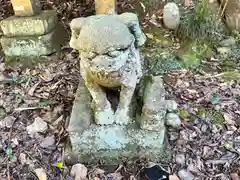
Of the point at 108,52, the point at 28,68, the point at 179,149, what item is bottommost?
the point at 179,149

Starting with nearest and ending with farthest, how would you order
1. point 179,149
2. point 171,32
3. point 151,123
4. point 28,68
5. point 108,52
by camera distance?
point 108,52 < point 151,123 < point 179,149 < point 28,68 < point 171,32

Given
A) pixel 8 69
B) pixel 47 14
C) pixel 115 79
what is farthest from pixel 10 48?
pixel 115 79

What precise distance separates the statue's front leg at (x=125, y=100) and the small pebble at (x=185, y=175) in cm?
39

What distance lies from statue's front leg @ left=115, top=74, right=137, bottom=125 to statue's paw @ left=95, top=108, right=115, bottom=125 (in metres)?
0.03

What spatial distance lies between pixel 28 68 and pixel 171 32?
1.15 m

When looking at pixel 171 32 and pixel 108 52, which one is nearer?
pixel 108 52

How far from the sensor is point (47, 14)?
2.76m

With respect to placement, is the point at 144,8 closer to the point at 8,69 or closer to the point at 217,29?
the point at 217,29

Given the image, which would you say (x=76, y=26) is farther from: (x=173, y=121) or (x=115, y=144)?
(x=173, y=121)

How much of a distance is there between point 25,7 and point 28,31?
0.56 feet

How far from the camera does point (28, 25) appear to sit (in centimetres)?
267

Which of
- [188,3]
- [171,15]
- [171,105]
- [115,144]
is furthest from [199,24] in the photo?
[115,144]

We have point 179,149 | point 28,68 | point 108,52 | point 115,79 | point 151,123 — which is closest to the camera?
point 108,52

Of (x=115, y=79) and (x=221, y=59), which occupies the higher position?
(x=115, y=79)
